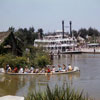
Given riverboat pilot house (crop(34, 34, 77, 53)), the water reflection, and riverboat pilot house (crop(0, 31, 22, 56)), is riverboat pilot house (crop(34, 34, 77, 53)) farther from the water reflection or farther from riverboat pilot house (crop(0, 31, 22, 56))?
the water reflection

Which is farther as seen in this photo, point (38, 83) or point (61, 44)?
point (61, 44)

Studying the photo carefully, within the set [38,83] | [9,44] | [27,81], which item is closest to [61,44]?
[9,44]

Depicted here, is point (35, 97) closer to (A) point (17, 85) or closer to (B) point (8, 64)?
(A) point (17, 85)

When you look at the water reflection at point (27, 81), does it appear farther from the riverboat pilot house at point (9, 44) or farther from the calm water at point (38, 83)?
the riverboat pilot house at point (9, 44)

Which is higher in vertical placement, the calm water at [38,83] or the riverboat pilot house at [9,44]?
the riverboat pilot house at [9,44]

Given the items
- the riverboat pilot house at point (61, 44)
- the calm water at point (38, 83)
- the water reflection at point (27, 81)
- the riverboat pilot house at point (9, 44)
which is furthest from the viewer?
the riverboat pilot house at point (61, 44)

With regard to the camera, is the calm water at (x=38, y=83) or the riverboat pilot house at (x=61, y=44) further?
the riverboat pilot house at (x=61, y=44)

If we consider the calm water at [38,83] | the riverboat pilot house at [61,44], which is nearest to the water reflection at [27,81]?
the calm water at [38,83]

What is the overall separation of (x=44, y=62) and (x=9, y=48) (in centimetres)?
825

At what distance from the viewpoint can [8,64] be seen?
26.2 metres

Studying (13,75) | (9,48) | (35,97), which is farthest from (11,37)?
(35,97)

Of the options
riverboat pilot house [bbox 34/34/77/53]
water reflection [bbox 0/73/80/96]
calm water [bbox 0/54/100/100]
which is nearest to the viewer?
calm water [bbox 0/54/100/100]

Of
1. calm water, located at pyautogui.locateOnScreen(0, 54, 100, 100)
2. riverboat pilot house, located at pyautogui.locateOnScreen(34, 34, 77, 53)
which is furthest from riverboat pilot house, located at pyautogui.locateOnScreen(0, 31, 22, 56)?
riverboat pilot house, located at pyautogui.locateOnScreen(34, 34, 77, 53)

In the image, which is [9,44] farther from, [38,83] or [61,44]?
[61,44]
